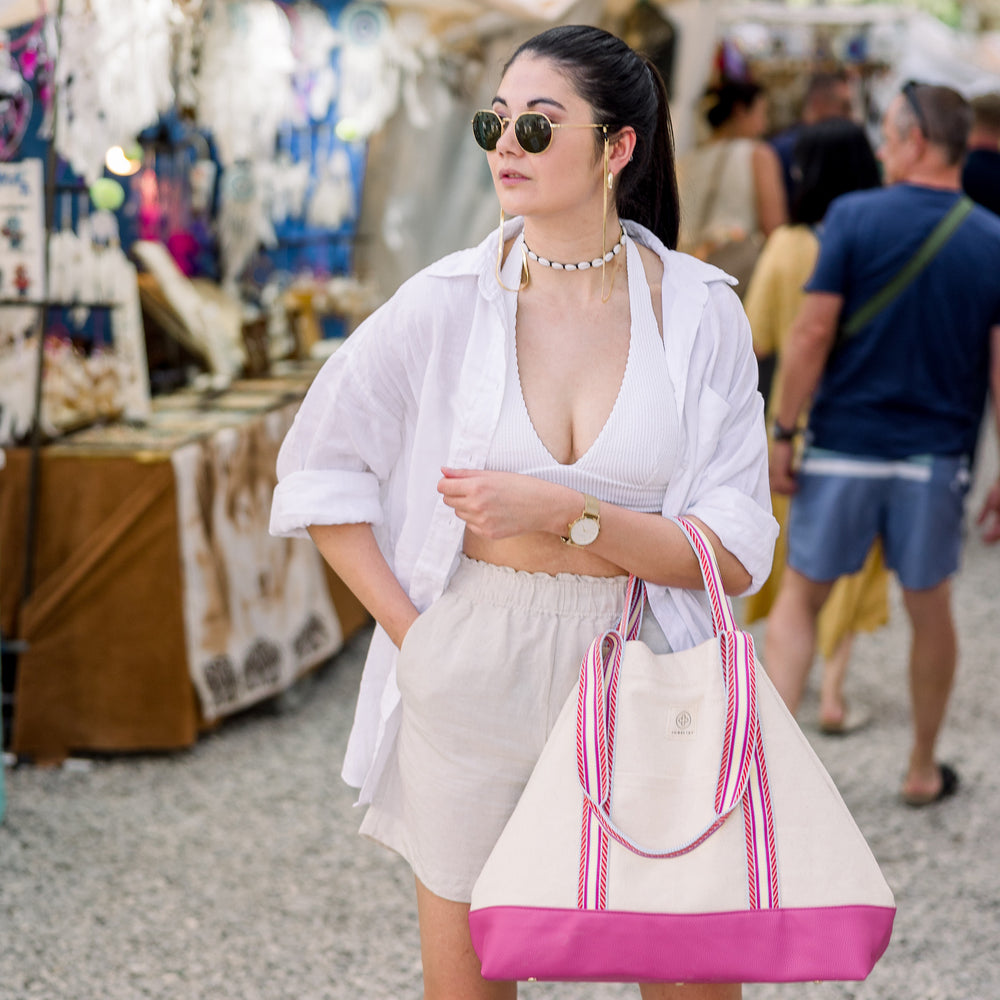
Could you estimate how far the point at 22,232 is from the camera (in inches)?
134

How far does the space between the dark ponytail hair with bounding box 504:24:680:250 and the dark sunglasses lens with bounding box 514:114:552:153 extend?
78 millimetres

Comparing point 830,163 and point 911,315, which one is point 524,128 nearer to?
point 911,315

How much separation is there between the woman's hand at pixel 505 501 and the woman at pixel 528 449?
0.01 meters

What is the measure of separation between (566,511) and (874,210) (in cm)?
192

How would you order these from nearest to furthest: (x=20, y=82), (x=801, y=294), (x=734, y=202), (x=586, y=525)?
(x=586, y=525) < (x=20, y=82) < (x=801, y=294) < (x=734, y=202)

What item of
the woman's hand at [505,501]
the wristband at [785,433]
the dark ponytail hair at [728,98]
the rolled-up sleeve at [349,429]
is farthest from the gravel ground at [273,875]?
the dark ponytail hair at [728,98]

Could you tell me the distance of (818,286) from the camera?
3098mm

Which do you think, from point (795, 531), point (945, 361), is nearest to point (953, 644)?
point (795, 531)

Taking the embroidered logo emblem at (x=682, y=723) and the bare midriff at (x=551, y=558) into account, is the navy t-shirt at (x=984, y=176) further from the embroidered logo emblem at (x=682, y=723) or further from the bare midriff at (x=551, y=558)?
the embroidered logo emblem at (x=682, y=723)

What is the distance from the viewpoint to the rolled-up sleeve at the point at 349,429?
1.59 m

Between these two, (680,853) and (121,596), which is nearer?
(680,853)

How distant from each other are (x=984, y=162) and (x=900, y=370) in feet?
7.73

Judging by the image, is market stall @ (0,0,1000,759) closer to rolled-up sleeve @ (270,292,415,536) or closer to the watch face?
rolled-up sleeve @ (270,292,415,536)

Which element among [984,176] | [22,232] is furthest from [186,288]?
[984,176]
